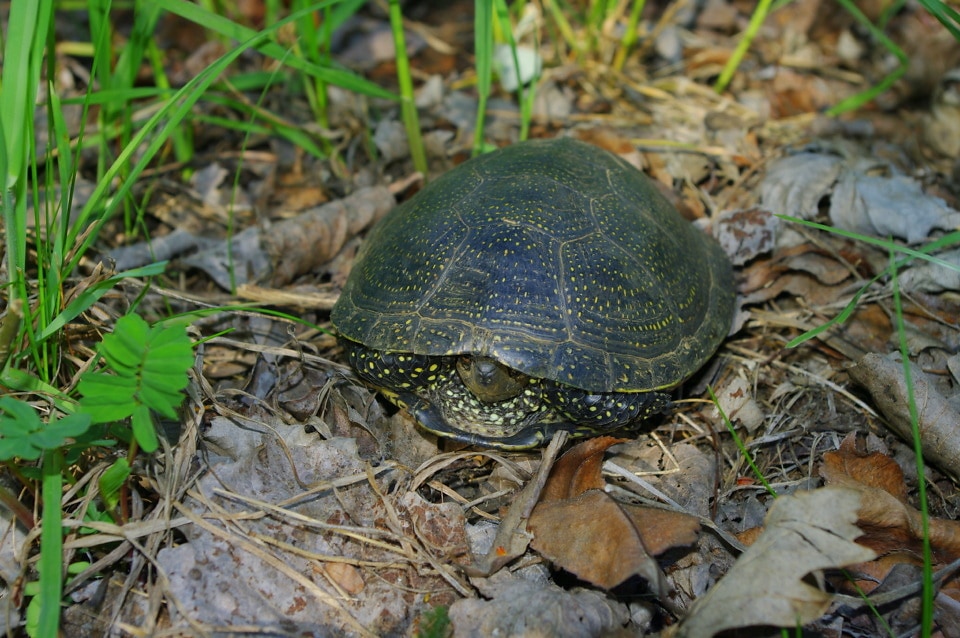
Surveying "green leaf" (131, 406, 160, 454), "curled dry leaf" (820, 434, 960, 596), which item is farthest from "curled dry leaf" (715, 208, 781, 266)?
"green leaf" (131, 406, 160, 454)

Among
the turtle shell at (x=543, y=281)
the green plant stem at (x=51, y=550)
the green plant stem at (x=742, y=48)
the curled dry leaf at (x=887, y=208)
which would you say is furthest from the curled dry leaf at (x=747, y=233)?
the green plant stem at (x=51, y=550)

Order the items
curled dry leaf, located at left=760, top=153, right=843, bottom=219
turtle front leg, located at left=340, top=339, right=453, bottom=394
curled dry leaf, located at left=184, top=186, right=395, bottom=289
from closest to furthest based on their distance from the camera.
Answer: turtle front leg, located at left=340, top=339, right=453, bottom=394
curled dry leaf, located at left=184, top=186, right=395, bottom=289
curled dry leaf, located at left=760, top=153, right=843, bottom=219

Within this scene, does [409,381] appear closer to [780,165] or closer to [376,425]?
[376,425]

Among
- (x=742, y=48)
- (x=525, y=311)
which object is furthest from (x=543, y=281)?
(x=742, y=48)

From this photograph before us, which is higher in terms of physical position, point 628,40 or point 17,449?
point 628,40

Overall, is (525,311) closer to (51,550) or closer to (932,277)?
(51,550)

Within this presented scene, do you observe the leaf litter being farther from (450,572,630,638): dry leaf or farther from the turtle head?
the turtle head

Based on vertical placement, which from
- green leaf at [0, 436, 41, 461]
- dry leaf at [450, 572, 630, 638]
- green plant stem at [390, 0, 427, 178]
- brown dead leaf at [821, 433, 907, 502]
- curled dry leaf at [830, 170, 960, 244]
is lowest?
dry leaf at [450, 572, 630, 638]
